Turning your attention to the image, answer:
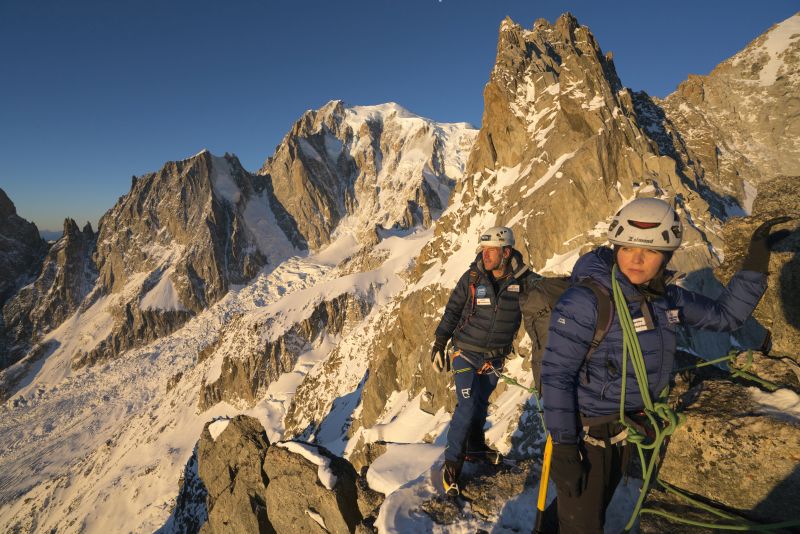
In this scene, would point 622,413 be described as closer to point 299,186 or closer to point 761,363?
point 761,363

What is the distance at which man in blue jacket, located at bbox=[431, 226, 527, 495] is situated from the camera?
6770mm

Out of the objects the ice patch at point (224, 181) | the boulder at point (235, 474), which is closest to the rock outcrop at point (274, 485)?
the boulder at point (235, 474)

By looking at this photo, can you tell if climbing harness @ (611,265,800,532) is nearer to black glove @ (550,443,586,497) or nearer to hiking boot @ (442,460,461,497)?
black glove @ (550,443,586,497)

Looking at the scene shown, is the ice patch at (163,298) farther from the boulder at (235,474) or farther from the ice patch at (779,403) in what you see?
the ice patch at (779,403)

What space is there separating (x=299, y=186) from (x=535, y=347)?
193103 mm

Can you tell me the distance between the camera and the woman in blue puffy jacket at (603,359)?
3.53 metres

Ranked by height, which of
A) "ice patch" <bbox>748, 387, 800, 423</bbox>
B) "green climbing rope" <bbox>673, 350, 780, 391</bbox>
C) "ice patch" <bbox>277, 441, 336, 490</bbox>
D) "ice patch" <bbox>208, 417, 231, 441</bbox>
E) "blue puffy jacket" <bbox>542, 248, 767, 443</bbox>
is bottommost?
"ice patch" <bbox>208, 417, 231, 441</bbox>

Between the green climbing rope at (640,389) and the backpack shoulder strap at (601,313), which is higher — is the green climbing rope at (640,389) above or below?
below

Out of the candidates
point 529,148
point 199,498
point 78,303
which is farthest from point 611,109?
point 78,303

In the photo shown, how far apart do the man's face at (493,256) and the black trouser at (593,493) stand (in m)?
3.37

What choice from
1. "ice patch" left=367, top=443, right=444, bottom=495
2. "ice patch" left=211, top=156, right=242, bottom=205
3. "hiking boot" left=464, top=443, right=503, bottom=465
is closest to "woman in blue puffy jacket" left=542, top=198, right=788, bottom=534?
"hiking boot" left=464, top=443, right=503, bottom=465

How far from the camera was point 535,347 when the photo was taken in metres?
4.44

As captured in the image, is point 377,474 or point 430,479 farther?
point 377,474

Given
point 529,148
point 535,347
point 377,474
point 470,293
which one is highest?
point 529,148
